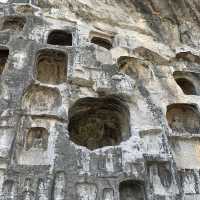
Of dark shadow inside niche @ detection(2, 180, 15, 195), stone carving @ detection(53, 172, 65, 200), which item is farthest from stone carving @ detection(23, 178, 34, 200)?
stone carving @ detection(53, 172, 65, 200)

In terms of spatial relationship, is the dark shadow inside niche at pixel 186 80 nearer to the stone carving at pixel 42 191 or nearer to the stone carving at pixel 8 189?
the stone carving at pixel 42 191

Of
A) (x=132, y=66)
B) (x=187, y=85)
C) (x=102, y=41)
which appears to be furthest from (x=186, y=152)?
(x=102, y=41)

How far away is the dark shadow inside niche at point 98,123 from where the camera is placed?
35.9 ft

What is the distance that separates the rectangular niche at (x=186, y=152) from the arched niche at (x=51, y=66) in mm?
4378

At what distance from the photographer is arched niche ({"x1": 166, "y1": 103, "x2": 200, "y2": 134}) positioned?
1202 centimetres

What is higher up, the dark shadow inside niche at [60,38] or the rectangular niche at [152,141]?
the dark shadow inside niche at [60,38]

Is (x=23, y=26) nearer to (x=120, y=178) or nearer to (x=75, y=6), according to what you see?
(x=75, y=6)

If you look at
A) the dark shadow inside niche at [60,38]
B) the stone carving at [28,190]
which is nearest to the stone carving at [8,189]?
the stone carving at [28,190]

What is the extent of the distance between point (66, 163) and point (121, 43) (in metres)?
6.80

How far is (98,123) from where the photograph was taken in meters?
11.6

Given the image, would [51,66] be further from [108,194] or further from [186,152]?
[108,194]

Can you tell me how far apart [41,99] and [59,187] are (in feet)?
11.2

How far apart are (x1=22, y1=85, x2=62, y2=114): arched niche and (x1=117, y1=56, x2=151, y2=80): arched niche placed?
3527mm

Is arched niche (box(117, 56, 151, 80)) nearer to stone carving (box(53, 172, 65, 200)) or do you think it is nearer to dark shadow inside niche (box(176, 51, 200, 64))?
dark shadow inside niche (box(176, 51, 200, 64))
